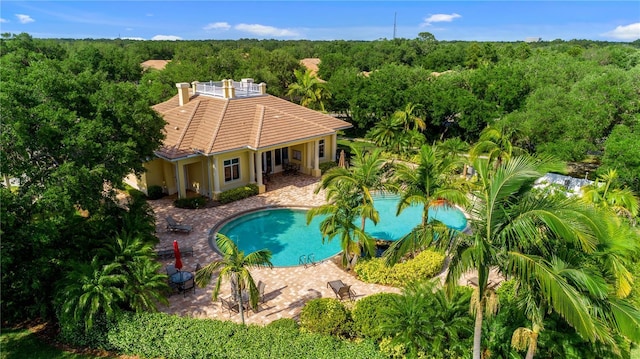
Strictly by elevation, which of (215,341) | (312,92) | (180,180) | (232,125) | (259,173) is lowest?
(215,341)

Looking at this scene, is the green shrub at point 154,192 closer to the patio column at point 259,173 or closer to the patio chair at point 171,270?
the patio column at point 259,173

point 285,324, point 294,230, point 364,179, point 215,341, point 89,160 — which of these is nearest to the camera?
point 215,341

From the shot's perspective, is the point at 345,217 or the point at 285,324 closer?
the point at 285,324

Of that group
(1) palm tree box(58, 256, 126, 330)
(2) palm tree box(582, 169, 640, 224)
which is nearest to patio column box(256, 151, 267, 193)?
(1) palm tree box(58, 256, 126, 330)

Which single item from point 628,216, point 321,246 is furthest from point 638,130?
point 321,246

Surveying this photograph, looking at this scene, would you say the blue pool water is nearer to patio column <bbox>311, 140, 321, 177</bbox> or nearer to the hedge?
patio column <bbox>311, 140, 321, 177</bbox>

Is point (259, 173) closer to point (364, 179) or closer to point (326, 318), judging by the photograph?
point (364, 179)

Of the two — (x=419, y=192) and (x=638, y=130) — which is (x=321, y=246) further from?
(x=638, y=130)

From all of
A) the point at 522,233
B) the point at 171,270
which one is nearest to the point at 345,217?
the point at 171,270
